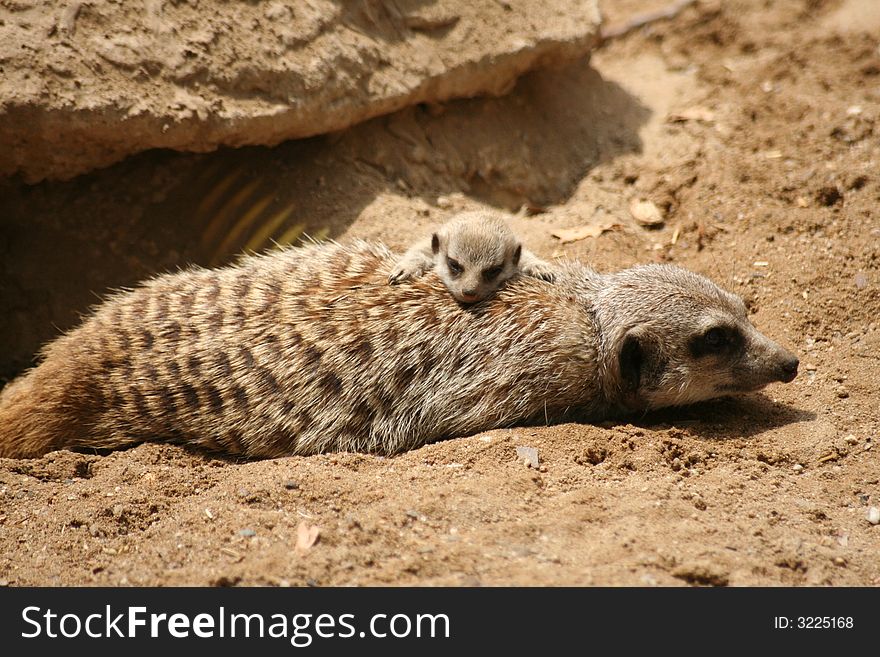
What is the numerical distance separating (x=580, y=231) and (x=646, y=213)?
0.52 meters

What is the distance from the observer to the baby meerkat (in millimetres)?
3998

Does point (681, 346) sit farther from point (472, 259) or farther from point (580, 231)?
point (580, 231)

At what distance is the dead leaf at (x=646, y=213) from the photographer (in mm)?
5273

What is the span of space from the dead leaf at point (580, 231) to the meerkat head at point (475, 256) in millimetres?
869

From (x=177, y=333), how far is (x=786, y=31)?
17.6ft

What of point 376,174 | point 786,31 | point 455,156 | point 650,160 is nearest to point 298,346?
point 376,174

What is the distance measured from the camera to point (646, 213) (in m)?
5.34

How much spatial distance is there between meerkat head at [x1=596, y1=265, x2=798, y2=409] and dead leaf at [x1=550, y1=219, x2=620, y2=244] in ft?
3.43

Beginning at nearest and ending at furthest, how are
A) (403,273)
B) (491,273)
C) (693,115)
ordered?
(491,273) < (403,273) < (693,115)

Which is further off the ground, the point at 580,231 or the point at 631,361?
the point at 580,231

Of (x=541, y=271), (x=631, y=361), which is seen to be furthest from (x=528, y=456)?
A: (x=541, y=271)

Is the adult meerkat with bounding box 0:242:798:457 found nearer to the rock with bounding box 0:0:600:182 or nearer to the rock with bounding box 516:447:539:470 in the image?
the rock with bounding box 516:447:539:470

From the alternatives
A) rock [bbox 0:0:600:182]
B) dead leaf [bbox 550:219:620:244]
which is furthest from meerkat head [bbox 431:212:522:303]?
rock [bbox 0:0:600:182]

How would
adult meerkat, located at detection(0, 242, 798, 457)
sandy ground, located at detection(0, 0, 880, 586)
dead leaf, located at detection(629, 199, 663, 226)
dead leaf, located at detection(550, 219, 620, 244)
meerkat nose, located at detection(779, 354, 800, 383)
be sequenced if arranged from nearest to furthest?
sandy ground, located at detection(0, 0, 880, 586) → meerkat nose, located at detection(779, 354, 800, 383) → adult meerkat, located at detection(0, 242, 798, 457) → dead leaf, located at detection(550, 219, 620, 244) → dead leaf, located at detection(629, 199, 663, 226)
